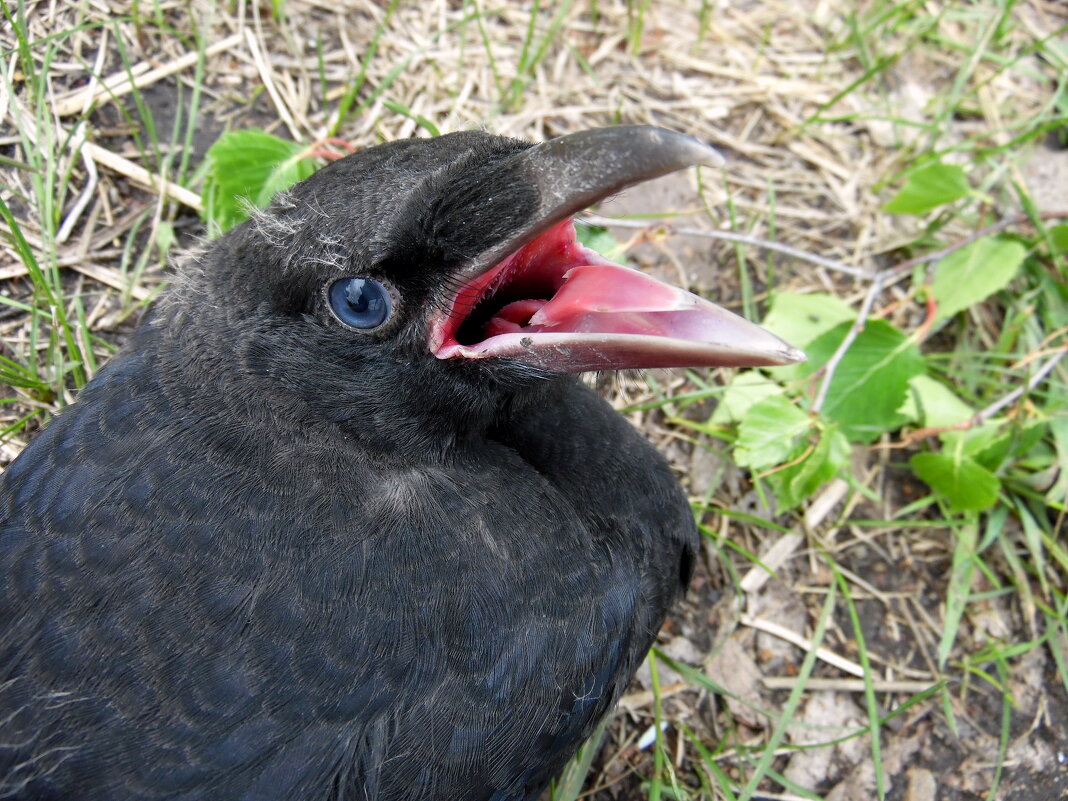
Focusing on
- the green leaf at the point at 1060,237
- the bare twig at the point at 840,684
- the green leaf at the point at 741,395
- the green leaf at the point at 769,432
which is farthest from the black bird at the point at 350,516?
the green leaf at the point at 1060,237

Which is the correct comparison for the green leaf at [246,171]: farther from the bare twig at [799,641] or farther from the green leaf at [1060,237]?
the green leaf at [1060,237]

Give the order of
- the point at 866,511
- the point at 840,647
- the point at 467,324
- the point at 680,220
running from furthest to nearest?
the point at 680,220
the point at 866,511
the point at 840,647
the point at 467,324

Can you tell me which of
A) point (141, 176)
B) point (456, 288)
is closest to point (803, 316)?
point (456, 288)

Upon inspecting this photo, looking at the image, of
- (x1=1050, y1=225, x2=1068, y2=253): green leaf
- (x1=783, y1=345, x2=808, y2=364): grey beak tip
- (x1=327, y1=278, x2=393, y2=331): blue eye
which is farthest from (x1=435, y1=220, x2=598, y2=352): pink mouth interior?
(x1=1050, y1=225, x2=1068, y2=253): green leaf

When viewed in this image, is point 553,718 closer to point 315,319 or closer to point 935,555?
point 315,319

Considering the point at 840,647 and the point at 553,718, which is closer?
the point at 553,718

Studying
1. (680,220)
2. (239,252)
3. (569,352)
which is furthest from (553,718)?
(680,220)

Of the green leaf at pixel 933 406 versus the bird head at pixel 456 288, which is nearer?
the bird head at pixel 456 288
